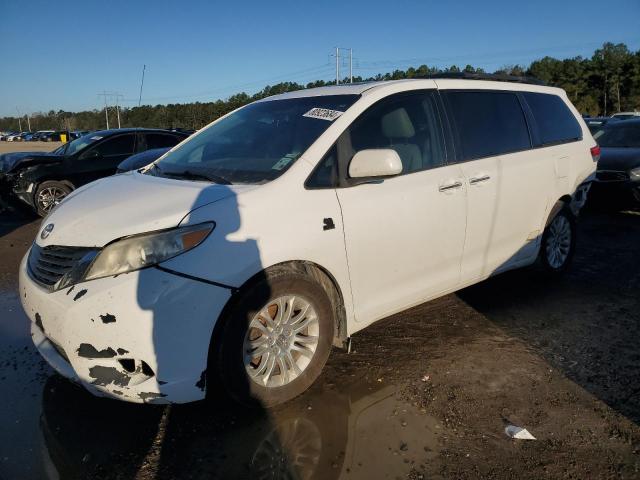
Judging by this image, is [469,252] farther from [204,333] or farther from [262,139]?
[204,333]

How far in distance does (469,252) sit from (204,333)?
2.18 metres

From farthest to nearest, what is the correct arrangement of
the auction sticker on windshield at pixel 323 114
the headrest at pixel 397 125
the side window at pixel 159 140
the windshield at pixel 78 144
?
the side window at pixel 159 140 → the windshield at pixel 78 144 → the headrest at pixel 397 125 → the auction sticker on windshield at pixel 323 114

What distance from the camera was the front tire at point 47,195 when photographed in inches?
349

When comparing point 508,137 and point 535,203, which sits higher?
point 508,137

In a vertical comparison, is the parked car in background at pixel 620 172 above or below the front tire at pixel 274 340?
above

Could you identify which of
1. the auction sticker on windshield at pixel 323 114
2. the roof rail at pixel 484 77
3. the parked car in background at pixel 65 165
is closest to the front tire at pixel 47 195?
the parked car in background at pixel 65 165

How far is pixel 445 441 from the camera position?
2613mm

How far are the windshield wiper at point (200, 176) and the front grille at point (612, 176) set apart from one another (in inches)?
285

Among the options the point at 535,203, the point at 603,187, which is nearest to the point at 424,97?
the point at 535,203

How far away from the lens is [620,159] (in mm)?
8094

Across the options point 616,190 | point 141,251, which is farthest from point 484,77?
point 616,190

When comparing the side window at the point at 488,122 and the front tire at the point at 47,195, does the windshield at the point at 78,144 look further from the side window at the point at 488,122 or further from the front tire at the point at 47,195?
the side window at the point at 488,122

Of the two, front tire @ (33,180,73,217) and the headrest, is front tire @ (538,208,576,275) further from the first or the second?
front tire @ (33,180,73,217)

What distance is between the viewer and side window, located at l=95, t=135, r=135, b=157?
9586mm
